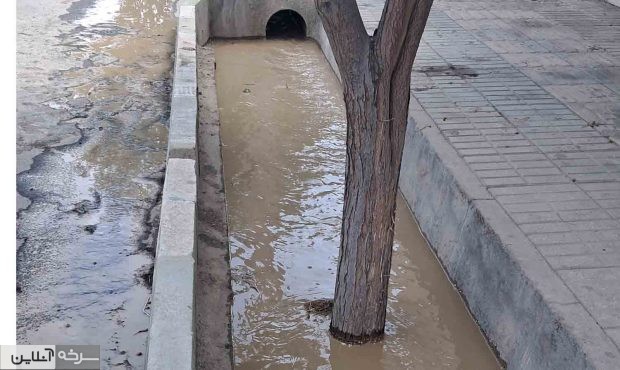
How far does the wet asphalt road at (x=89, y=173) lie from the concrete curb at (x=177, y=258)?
2.01 feet

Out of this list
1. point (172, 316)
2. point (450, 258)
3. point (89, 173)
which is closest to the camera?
point (172, 316)

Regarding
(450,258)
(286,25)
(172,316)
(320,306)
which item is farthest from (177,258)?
(286,25)

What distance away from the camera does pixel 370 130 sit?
4.55 m

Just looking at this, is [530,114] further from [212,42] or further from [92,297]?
[212,42]

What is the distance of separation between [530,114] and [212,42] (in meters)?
5.57

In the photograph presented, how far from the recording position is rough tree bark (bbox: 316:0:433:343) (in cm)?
439

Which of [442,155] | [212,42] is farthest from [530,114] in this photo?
[212,42]

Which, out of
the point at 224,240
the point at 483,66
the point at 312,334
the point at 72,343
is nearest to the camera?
the point at 72,343

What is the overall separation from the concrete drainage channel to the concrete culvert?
4.40 metres

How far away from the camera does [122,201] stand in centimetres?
663

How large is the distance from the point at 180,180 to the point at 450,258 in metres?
2.13

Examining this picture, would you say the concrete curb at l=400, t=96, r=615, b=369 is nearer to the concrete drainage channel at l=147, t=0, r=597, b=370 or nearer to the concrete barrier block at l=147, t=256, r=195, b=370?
the concrete drainage channel at l=147, t=0, r=597, b=370

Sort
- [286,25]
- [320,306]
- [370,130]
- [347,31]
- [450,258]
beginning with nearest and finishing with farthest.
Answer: [347,31] → [370,130] → [320,306] → [450,258] → [286,25]

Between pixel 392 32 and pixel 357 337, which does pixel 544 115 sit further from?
pixel 392 32
